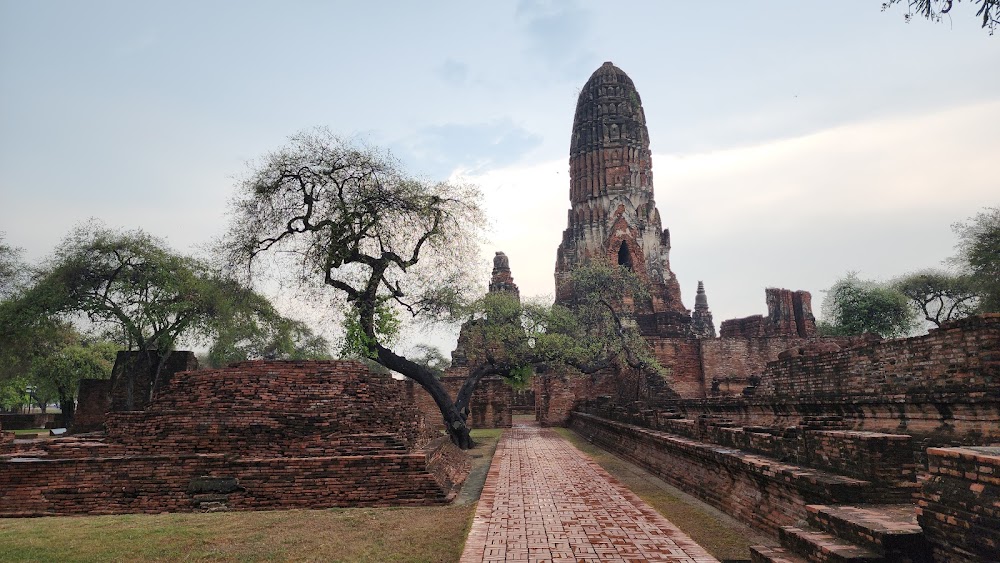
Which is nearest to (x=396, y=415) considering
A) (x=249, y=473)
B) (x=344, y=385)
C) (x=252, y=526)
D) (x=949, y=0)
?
(x=344, y=385)

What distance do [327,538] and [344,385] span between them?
12.3 ft

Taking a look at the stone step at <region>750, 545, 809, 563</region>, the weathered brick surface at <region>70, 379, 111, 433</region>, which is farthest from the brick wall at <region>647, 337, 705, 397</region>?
the stone step at <region>750, 545, 809, 563</region>

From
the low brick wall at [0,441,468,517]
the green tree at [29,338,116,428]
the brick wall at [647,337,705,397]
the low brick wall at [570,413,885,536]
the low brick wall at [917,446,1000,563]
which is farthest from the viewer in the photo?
the brick wall at [647,337,705,397]

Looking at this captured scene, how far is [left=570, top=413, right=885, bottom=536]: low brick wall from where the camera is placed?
14.9 feet

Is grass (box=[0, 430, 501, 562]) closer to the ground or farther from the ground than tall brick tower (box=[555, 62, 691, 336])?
closer to the ground

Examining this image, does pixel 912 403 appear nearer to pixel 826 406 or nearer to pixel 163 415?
pixel 826 406

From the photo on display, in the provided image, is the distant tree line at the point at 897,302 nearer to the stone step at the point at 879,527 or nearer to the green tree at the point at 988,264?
the green tree at the point at 988,264

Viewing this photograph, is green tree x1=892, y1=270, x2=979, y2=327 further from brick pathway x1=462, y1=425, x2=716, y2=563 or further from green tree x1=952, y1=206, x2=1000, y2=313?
brick pathway x1=462, y1=425, x2=716, y2=563

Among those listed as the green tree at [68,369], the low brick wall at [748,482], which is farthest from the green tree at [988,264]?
the green tree at [68,369]

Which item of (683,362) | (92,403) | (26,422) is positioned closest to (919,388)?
(683,362)

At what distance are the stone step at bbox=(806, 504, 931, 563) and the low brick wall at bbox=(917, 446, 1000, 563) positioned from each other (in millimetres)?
106

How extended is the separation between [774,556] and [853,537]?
1.68ft

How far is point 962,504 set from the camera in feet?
9.92

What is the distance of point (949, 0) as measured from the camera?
19.2ft
